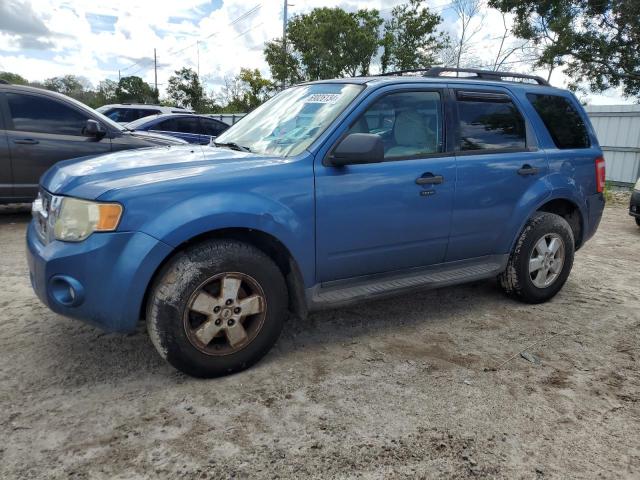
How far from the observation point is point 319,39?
2808cm

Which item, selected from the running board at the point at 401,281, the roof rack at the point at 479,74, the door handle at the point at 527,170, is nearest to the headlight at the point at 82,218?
the running board at the point at 401,281

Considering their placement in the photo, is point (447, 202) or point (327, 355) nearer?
point (327, 355)

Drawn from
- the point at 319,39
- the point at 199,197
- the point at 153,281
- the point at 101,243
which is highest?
the point at 319,39

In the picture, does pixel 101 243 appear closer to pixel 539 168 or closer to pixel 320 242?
pixel 320 242

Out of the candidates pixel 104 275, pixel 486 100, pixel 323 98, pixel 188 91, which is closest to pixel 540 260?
pixel 486 100

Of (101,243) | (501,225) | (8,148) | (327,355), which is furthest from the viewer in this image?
(8,148)

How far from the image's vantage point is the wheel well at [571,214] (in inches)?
169

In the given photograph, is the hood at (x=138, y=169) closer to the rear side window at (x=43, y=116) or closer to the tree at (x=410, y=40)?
the rear side window at (x=43, y=116)

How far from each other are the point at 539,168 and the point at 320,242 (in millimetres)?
2049

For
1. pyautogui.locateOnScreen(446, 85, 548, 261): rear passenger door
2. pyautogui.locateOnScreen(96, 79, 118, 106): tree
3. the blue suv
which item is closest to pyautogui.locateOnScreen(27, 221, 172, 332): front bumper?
the blue suv

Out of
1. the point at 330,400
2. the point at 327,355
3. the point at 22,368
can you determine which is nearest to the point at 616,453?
the point at 330,400

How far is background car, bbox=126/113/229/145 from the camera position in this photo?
9484 millimetres

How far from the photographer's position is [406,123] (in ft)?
11.4

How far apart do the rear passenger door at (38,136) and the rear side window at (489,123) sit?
16.3ft
